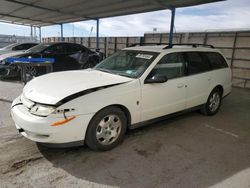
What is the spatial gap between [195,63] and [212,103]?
3.91 ft

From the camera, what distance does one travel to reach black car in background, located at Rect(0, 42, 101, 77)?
7.67 m

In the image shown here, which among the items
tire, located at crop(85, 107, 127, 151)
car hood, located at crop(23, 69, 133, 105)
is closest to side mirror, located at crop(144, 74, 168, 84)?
car hood, located at crop(23, 69, 133, 105)

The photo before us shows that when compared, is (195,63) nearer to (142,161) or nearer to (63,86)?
(142,161)

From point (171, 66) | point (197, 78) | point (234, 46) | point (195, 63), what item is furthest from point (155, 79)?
point (234, 46)

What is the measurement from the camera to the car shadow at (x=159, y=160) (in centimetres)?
240

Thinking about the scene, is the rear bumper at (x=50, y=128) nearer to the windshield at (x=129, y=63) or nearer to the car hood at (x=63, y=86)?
the car hood at (x=63, y=86)

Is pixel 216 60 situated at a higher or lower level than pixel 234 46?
lower

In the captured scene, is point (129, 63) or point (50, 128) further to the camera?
point (129, 63)

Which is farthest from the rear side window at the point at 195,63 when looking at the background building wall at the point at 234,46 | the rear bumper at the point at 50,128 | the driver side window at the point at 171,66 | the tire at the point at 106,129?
the background building wall at the point at 234,46

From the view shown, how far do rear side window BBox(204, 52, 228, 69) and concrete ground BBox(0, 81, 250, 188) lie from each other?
1.60 meters

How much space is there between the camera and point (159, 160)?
9.20 ft

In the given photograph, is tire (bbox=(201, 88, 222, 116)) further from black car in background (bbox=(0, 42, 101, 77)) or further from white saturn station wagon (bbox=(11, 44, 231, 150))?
black car in background (bbox=(0, 42, 101, 77))

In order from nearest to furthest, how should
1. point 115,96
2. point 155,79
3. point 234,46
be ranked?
point 115,96
point 155,79
point 234,46

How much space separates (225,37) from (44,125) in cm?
951
